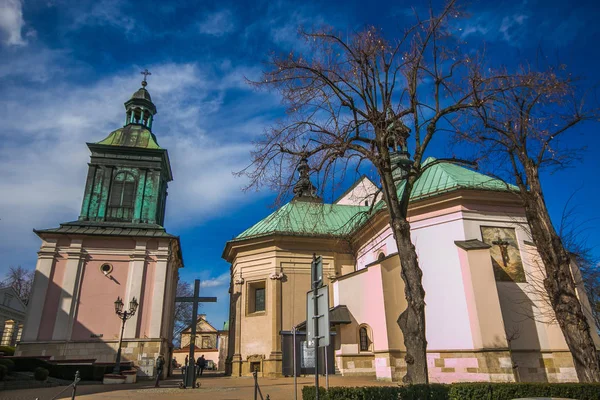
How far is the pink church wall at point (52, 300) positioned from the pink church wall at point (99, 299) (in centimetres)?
112

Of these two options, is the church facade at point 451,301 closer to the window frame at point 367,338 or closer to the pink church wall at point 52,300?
the window frame at point 367,338

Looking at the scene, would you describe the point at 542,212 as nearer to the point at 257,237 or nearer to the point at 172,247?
the point at 257,237

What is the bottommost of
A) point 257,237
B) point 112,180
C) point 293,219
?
point 257,237

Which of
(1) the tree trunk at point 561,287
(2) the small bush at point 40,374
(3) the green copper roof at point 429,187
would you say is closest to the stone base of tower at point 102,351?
(2) the small bush at point 40,374

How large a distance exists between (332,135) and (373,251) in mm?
12214

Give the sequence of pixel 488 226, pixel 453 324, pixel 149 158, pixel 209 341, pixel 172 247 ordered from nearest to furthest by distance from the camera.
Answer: pixel 453 324 → pixel 488 226 → pixel 172 247 → pixel 149 158 → pixel 209 341

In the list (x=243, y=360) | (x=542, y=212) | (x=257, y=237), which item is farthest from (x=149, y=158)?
(x=542, y=212)

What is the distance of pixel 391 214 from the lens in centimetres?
1000

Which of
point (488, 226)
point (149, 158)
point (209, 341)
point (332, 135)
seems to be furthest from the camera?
point (209, 341)

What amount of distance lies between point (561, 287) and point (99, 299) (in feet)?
70.5

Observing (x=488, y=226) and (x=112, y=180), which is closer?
(x=488, y=226)

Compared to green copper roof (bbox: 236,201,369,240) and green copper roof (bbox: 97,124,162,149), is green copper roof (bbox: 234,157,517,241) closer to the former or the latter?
green copper roof (bbox: 236,201,369,240)

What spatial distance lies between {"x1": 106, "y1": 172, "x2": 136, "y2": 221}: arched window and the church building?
0.19 ft

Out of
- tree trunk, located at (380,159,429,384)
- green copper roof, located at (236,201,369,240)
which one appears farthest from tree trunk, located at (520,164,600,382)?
green copper roof, located at (236,201,369,240)
